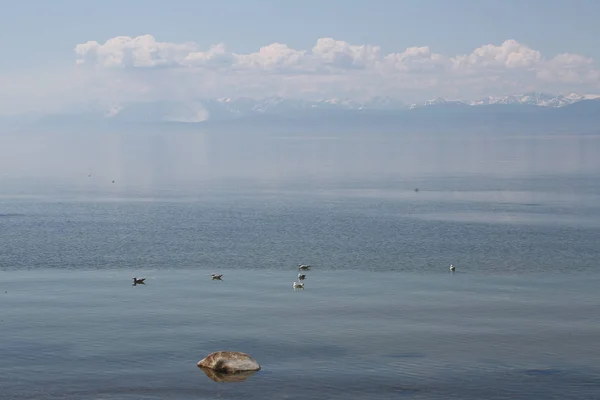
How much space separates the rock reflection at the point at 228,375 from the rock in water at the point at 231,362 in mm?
Result: 216

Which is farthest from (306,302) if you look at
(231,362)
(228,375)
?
(228,375)

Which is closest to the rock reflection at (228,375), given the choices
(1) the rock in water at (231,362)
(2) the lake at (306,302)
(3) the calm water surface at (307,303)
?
(1) the rock in water at (231,362)

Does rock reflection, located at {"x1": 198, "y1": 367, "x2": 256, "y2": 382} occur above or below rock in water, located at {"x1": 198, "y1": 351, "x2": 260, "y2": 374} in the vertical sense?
below

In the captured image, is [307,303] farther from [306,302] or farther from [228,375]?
[228,375]

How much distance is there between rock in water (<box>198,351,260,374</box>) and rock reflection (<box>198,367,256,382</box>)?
0.22m

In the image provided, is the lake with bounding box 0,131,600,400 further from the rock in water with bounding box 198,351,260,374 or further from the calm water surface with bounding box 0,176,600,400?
the rock in water with bounding box 198,351,260,374

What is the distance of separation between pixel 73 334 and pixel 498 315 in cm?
3178

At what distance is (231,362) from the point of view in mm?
50344

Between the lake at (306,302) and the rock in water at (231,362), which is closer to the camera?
the lake at (306,302)

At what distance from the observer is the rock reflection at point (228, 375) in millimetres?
49250

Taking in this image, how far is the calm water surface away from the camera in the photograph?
161 ft

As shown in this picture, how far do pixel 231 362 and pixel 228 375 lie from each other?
2.73 ft

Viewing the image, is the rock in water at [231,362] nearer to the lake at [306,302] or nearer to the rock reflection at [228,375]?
the rock reflection at [228,375]

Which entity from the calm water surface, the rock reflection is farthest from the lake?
the rock reflection
